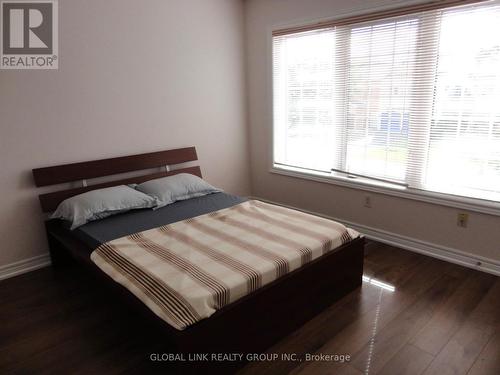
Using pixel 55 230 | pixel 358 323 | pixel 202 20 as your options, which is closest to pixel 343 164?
pixel 358 323

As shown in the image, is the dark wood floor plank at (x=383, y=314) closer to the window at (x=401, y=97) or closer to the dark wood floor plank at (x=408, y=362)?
the dark wood floor plank at (x=408, y=362)

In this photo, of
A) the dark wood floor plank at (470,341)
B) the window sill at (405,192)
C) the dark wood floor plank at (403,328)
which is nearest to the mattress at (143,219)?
the window sill at (405,192)

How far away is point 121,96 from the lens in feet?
11.1

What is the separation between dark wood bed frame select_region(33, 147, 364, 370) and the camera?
71.5 inches

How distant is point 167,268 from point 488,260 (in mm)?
2425

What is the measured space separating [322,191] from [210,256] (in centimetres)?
197

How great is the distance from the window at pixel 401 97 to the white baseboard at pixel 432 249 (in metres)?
0.48

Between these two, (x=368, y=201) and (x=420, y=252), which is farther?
(x=368, y=201)

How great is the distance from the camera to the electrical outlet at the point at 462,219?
2905 mm

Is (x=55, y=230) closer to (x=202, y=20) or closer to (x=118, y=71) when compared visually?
(x=118, y=71)

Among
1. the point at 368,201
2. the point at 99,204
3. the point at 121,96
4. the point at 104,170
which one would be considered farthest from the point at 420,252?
the point at 121,96

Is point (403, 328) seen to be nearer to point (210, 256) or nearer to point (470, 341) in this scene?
point (470, 341)

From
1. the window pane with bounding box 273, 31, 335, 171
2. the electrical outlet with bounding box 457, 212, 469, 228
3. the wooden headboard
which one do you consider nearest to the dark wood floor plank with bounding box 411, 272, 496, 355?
the electrical outlet with bounding box 457, 212, 469, 228

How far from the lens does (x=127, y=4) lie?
3.28 m
